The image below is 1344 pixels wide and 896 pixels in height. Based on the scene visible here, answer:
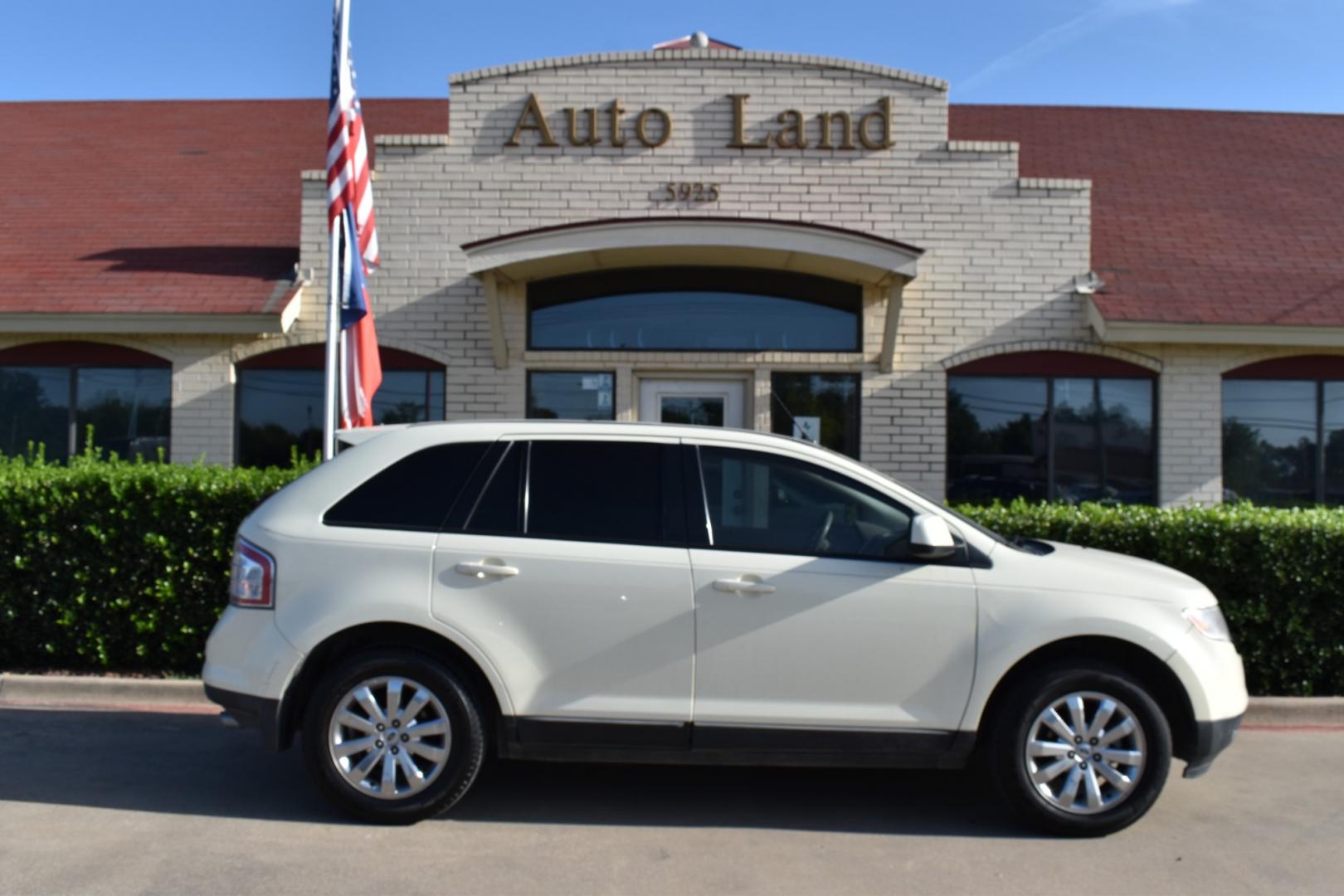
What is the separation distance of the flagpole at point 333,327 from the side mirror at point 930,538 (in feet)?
16.2

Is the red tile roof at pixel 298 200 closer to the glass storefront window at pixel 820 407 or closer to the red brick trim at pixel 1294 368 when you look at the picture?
the red brick trim at pixel 1294 368

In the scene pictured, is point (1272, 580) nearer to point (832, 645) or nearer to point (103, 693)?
point (832, 645)

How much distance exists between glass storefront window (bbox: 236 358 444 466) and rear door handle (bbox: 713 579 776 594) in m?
6.67

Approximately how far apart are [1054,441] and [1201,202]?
3692 mm

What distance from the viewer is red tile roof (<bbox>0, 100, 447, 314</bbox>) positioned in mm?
11398

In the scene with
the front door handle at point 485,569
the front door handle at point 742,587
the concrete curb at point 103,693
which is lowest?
the concrete curb at point 103,693

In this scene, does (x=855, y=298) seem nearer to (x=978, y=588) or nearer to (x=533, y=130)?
(x=533, y=130)

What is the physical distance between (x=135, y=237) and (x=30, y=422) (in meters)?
2.11

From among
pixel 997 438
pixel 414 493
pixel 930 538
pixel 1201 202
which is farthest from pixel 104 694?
pixel 1201 202

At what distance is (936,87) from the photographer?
37.6 feet

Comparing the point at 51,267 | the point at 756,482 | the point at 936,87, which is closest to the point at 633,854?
the point at 756,482

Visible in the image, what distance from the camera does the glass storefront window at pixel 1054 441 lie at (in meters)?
11.4

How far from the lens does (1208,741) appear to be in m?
5.42

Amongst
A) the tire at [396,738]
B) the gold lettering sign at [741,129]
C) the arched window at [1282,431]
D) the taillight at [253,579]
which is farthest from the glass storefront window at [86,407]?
the arched window at [1282,431]
